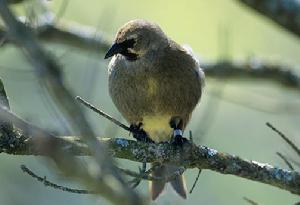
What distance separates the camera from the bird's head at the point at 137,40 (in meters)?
4.48

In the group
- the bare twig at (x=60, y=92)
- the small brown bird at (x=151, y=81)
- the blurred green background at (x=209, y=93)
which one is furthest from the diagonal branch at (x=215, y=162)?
the bare twig at (x=60, y=92)

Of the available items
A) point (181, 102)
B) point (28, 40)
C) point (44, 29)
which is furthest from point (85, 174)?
Answer: point (44, 29)

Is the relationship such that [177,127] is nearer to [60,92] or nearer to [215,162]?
[215,162]

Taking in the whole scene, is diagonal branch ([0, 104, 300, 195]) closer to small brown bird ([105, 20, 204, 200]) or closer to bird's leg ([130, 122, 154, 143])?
small brown bird ([105, 20, 204, 200])

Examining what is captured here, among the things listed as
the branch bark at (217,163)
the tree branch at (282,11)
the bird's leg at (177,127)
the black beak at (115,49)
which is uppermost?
the tree branch at (282,11)

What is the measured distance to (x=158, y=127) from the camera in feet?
15.6

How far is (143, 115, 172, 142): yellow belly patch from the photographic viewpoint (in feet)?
15.3

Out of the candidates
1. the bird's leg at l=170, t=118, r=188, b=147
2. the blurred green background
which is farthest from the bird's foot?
the blurred green background

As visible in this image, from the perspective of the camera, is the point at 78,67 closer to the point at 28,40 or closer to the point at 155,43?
the point at 155,43

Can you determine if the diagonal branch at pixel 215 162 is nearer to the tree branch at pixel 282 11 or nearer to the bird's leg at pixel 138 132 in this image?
the bird's leg at pixel 138 132

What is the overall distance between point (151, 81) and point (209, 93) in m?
2.09

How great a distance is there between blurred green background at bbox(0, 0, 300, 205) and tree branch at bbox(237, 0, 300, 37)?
0.87 feet

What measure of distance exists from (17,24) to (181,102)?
9.70ft

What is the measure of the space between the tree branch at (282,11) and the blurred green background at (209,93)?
266mm
